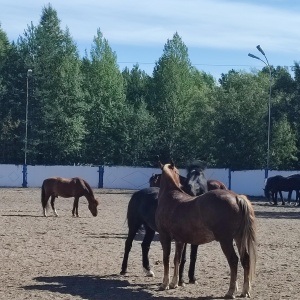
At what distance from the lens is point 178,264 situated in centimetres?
1196

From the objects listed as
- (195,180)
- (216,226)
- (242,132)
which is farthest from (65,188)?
(242,132)

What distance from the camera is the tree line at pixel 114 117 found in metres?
60.0

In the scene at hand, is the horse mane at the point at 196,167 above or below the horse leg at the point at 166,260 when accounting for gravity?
above

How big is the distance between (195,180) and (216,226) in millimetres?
3116

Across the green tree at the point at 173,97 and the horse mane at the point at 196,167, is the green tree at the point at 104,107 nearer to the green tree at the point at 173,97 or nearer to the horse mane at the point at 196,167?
the green tree at the point at 173,97

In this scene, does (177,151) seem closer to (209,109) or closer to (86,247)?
(209,109)

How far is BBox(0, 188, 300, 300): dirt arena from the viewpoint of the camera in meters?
11.6

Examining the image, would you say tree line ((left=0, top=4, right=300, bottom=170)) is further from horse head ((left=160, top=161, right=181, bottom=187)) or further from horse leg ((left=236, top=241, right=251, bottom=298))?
horse leg ((left=236, top=241, right=251, bottom=298))

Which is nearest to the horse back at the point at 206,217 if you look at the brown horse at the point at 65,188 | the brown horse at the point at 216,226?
the brown horse at the point at 216,226

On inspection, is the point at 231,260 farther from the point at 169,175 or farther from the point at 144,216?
the point at 144,216

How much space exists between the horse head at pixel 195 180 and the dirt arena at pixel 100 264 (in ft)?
4.67

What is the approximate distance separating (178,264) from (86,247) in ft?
18.6

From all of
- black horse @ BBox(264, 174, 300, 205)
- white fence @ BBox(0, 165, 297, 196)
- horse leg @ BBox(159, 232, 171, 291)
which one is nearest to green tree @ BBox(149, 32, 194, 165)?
white fence @ BBox(0, 165, 297, 196)

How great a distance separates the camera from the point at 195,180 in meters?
14.1
